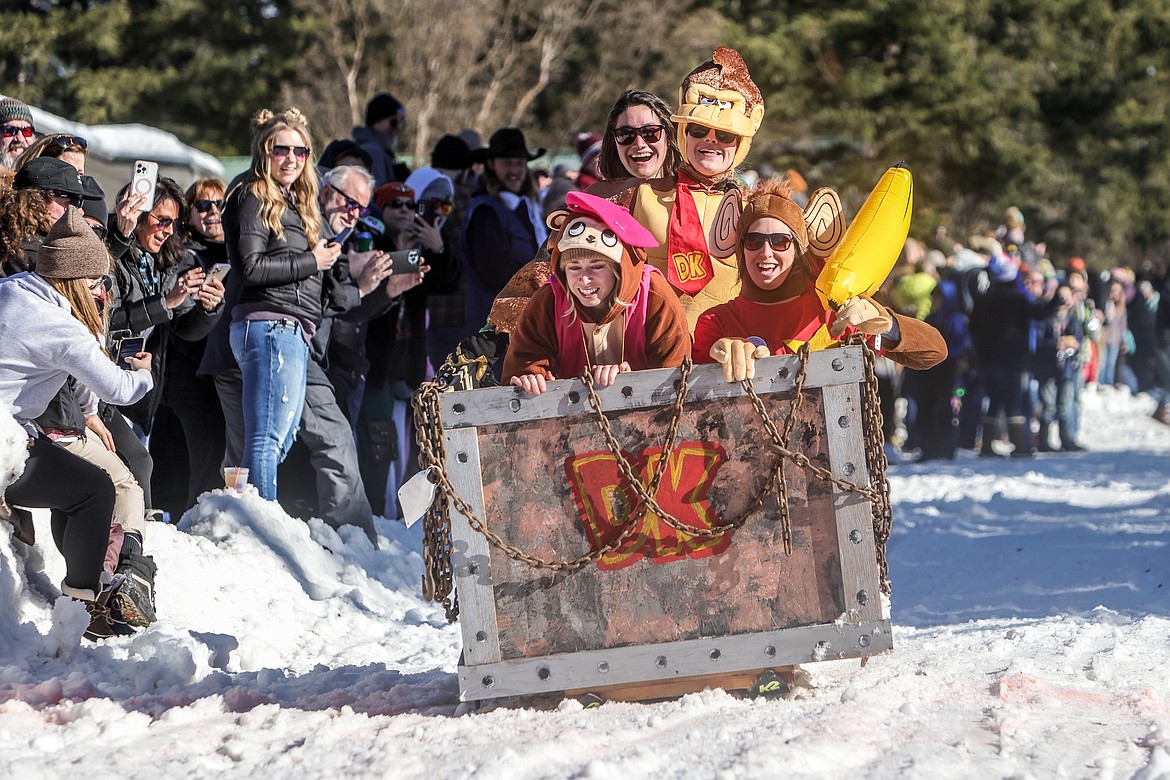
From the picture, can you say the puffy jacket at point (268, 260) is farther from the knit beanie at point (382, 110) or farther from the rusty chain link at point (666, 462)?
the knit beanie at point (382, 110)

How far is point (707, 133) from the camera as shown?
5684 millimetres

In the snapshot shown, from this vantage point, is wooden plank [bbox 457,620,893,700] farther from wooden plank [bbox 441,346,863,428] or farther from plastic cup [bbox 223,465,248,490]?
plastic cup [bbox 223,465,248,490]

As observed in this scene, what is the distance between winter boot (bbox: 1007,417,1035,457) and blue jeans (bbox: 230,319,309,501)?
9611mm

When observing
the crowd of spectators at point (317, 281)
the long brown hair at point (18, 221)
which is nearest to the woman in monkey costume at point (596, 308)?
the crowd of spectators at point (317, 281)

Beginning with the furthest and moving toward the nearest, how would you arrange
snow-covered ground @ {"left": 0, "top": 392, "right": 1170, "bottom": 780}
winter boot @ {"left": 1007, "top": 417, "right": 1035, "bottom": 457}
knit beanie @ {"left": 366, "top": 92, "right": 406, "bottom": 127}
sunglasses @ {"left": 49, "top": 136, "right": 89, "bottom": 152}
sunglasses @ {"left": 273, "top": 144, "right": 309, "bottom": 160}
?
winter boot @ {"left": 1007, "top": 417, "right": 1035, "bottom": 457}
knit beanie @ {"left": 366, "top": 92, "right": 406, "bottom": 127}
sunglasses @ {"left": 273, "top": 144, "right": 309, "bottom": 160}
sunglasses @ {"left": 49, "top": 136, "right": 89, "bottom": 152}
snow-covered ground @ {"left": 0, "top": 392, "right": 1170, "bottom": 780}

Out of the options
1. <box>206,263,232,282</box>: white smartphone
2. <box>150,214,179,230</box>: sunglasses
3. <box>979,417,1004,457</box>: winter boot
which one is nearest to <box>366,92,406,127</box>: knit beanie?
<box>150,214,179,230</box>: sunglasses

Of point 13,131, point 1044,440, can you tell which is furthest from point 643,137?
point 1044,440

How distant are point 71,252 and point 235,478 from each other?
1878 millimetres

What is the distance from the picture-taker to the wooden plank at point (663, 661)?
439cm

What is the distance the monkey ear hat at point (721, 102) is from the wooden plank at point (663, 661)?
2.15 metres

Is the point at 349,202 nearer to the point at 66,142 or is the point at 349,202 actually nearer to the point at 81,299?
the point at 66,142

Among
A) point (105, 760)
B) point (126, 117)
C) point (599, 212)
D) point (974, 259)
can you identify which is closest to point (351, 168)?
point (599, 212)

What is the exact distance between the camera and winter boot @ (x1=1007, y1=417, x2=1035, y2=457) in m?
14.6

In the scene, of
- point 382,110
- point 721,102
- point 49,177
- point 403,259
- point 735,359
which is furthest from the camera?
point 382,110
